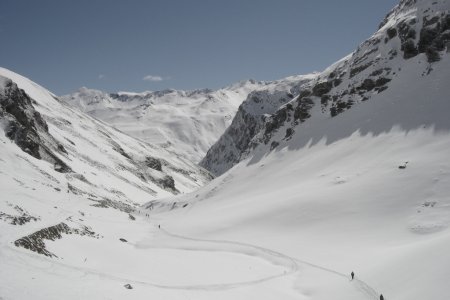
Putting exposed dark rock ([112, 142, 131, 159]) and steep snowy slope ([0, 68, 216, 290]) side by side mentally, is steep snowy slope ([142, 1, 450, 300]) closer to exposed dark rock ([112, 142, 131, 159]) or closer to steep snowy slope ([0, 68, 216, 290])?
steep snowy slope ([0, 68, 216, 290])

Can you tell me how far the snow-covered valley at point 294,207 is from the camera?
22.8 metres

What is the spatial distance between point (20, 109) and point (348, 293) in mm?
73471

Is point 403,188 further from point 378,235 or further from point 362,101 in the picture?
point 362,101

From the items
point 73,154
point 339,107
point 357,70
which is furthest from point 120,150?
point 357,70

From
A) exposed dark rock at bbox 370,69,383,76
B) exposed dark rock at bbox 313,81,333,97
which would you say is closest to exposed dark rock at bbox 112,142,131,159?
exposed dark rock at bbox 313,81,333,97

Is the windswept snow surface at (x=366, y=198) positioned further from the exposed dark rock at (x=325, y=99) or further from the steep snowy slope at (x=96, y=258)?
the exposed dark rock at (x=325, y=99)

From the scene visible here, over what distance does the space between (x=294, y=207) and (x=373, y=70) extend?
45.2 metres

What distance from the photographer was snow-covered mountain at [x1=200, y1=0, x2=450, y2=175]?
6931cm

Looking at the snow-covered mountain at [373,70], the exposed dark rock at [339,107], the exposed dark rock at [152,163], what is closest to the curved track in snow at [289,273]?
Result: the snow-covered mountain at [373,70]

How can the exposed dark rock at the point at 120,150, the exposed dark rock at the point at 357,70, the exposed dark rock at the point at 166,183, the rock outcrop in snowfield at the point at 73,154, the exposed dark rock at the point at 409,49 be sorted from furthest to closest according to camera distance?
the exposed dark rock at the point at 120,150 → the exposed dark rock at the point at 166,183 → the exposed dark rock at the point at 357,70 → the exposed dark rock at the point at 409,49 → the rock outcrop in snowfield at the point at 73,154

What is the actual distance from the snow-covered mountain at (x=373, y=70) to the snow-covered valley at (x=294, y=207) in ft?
1.10

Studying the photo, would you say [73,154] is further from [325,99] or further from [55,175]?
[325,99]

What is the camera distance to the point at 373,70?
77.7 meters

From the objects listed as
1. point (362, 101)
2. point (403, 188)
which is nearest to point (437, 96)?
point (362, 101)
